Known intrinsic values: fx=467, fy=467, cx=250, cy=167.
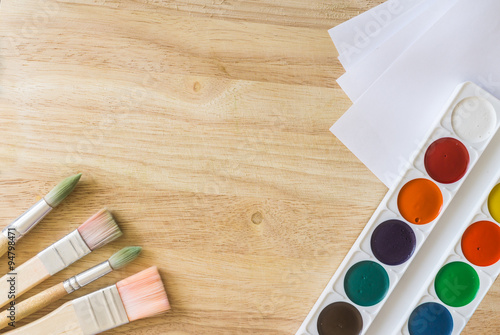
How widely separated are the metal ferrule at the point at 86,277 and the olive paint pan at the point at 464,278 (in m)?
0.45

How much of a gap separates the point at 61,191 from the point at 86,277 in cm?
13

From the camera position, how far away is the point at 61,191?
2.21 feet

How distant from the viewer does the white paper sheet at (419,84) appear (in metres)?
0.69

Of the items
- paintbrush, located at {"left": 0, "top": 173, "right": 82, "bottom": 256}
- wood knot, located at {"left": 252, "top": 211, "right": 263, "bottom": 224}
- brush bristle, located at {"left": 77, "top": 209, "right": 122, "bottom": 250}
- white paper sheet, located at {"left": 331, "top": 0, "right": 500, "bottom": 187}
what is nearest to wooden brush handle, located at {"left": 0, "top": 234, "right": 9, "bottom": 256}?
paintbrush, located at {"left": 0, "top": 173, "right": 82, "bottom": 256}

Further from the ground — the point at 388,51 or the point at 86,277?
the point at 388,51

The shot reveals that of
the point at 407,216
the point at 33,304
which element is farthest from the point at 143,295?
the point at 407,216

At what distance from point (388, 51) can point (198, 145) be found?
0.32 metres

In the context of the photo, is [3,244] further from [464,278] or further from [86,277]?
[464,278]

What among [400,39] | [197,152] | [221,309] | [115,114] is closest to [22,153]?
[115,114]

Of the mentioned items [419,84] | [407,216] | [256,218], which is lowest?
[256,218]

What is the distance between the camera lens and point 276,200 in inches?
28.0

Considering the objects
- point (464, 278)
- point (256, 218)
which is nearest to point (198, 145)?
point (256, 218)

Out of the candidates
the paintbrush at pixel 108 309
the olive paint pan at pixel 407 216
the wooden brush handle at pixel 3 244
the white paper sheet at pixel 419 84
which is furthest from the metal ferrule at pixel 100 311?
the white paper sheet at pixel 419 84

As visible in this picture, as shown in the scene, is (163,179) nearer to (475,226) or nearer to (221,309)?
Answer: (221,309)
